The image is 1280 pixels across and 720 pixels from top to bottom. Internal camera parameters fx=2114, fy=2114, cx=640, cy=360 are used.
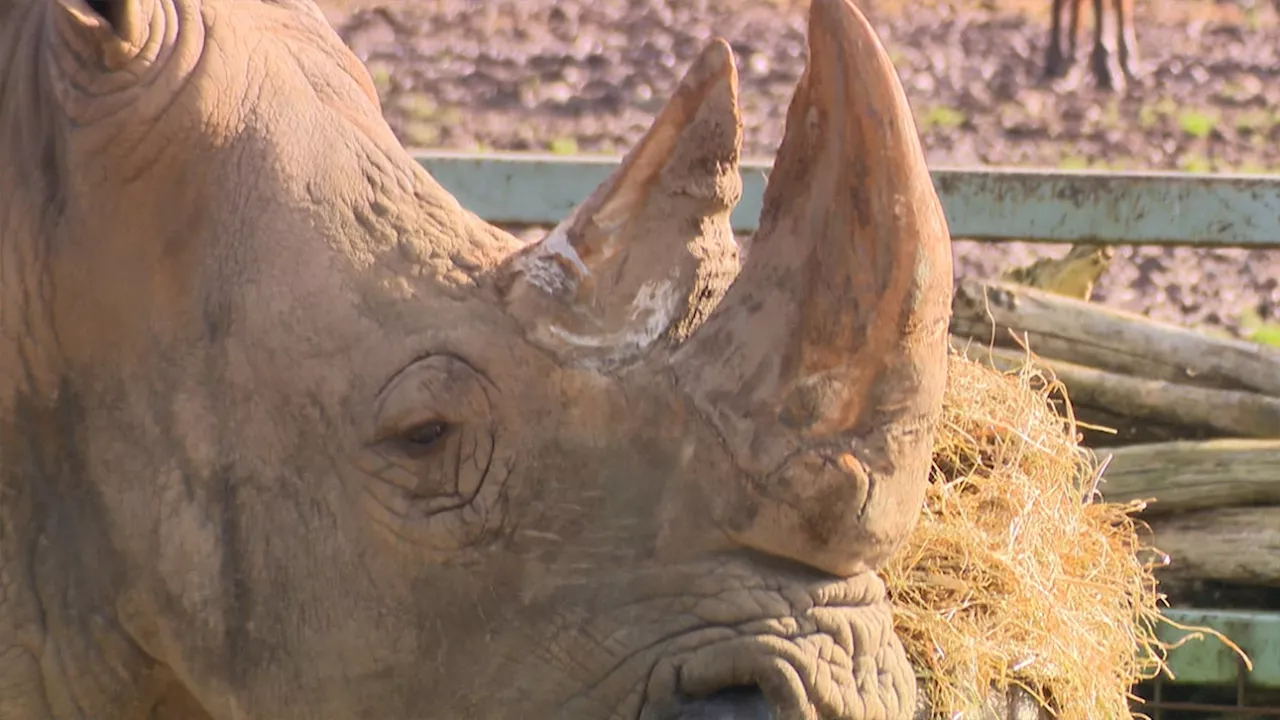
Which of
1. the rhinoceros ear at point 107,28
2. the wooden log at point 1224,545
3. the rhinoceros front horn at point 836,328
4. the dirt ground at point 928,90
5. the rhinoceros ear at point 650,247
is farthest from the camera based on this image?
the dirt ground at point 928,90

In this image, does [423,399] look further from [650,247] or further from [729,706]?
[729,706]

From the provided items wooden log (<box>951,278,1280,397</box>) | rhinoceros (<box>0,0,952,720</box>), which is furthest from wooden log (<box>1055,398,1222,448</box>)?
rhinoceros (<box>0,0,952,720</box>)

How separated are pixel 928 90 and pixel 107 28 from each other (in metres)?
11.2

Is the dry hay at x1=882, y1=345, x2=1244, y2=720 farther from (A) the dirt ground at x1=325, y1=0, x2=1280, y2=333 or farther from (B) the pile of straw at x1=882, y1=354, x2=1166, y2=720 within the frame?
(A) the dirt ground at x1=325, y1=0, x2=1280, y2=333

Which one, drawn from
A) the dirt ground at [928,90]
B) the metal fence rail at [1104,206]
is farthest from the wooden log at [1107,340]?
the dirt ground at [928,90]

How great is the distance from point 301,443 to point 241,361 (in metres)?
0.16

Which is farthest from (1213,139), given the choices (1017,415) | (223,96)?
(223,96)

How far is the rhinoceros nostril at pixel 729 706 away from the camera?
280 cm

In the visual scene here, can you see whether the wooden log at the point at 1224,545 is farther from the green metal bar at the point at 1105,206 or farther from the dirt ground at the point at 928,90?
the dirt ground at the point at 928,90

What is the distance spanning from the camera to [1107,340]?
598 centimetres

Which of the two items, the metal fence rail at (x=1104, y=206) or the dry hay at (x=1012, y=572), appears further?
the metal fence rail at (x=1104, y=206)

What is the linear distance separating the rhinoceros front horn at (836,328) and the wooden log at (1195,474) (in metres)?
2.85

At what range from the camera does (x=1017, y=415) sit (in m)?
4.63

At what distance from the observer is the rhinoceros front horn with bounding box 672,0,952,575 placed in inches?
108
